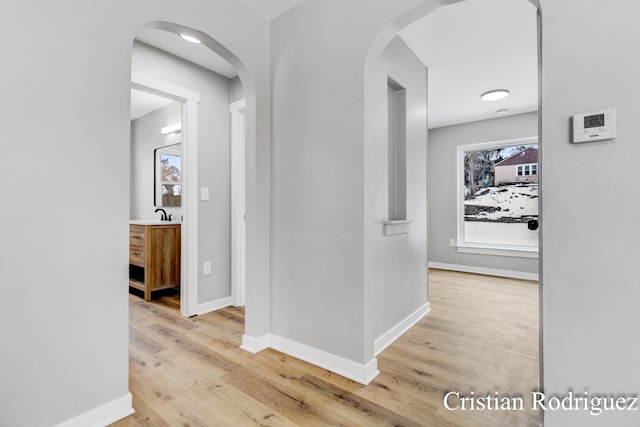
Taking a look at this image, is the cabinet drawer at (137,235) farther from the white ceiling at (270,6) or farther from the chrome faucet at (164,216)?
the white ceiling at (270,6)

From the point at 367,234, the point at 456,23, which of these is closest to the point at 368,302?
the point at 367,234

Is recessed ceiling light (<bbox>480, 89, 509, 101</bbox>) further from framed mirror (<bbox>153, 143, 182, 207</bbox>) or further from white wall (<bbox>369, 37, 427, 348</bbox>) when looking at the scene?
framed mirror (<bbox>153, 143, 182, 207</bbox>)

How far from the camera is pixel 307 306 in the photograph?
2.04m

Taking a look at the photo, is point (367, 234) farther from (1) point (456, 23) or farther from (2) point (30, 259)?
(1) point (456, 23)

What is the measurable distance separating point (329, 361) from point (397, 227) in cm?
108

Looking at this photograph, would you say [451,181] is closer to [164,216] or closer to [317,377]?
[317,377]

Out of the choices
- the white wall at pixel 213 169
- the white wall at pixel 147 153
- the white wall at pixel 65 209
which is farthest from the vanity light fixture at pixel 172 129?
the white wall at pixel 65 209

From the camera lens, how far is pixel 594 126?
1151 millimetres

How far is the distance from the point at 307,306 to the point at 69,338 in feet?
4.03

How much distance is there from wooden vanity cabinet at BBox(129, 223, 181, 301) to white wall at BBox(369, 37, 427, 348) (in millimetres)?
2441

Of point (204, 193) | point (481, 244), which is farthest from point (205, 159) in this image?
point (481, 244)

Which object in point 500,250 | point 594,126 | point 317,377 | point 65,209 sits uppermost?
point 594,126

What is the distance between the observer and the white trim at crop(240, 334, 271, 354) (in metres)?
2.14

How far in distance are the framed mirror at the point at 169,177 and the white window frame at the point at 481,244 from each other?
4.35 meters
